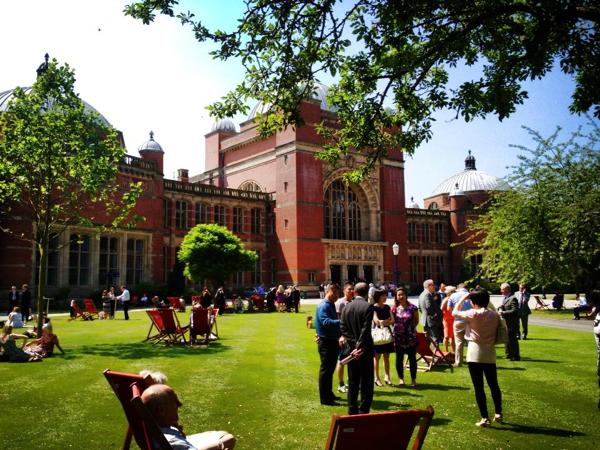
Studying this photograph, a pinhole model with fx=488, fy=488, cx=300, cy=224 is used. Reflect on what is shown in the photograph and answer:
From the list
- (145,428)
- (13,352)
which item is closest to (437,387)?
(145,428)

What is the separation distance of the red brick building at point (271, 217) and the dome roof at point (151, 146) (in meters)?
0.20

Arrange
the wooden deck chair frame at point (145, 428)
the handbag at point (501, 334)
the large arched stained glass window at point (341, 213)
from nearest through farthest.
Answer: the wooden deck chair frame at point (145, 428), the handbag at point (501, 334), the large arched stained glass window at point (341, 213)

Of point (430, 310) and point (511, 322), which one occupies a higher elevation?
point (430, 310)

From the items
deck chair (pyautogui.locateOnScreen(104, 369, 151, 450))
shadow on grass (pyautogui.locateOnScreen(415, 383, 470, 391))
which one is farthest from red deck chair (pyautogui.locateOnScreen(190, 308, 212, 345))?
deck chair (pyautogui.locateOnScreen(104, 369, 151, 450))

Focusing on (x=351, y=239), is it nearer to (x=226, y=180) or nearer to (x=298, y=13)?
(x=226, y=180)

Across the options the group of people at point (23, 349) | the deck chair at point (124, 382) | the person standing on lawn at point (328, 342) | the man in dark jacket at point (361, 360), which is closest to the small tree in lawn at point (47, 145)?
the group of people at point (23, 349)

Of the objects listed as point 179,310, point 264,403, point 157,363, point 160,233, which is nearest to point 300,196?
point 160,233

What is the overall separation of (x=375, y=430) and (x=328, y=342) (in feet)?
16.0

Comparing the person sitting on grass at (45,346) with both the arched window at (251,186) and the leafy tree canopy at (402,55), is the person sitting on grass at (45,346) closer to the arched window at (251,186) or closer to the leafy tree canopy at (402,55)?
the leafy tree canopy at (402,55)

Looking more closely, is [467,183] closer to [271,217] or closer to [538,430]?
[271,217]

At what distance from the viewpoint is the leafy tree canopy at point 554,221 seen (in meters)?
26.5

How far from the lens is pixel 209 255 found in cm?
3134

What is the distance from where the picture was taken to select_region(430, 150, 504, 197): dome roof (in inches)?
2480

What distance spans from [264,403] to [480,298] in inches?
138
